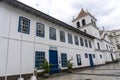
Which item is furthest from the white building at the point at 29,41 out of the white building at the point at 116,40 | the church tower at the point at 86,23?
the white building at the point at 116,40

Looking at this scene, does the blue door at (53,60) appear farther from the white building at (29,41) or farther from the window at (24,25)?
the window at (24,25)

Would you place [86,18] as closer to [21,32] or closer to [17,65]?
[21,32]

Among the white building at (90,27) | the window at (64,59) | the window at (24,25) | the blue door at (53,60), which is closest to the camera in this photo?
the window at (24,25)

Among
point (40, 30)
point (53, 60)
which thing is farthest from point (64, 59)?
point (40, 30)

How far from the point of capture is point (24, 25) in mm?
9281

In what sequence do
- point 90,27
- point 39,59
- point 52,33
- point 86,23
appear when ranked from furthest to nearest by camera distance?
point 86,23, point 90,27, point 52,33, point 39,59

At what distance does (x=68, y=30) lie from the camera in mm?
15188

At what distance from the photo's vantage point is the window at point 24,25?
890 centimetres

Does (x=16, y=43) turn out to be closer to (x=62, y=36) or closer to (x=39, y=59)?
(x=39, y=59)

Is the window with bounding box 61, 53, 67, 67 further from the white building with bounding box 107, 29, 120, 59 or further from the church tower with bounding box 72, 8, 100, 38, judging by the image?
the white building with bounding box 107, 29, 120, 59

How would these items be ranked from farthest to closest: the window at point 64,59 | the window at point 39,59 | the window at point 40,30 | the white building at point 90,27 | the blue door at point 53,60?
the white building at point 90,27, the window at point 64,59, the blue door at point 53,60, the window at point 40,30, the window at point 39,59

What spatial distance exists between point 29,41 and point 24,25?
152 centimetres

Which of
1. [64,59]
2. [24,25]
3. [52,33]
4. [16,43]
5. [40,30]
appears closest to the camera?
[16,43]

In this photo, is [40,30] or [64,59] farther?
[64,59]
